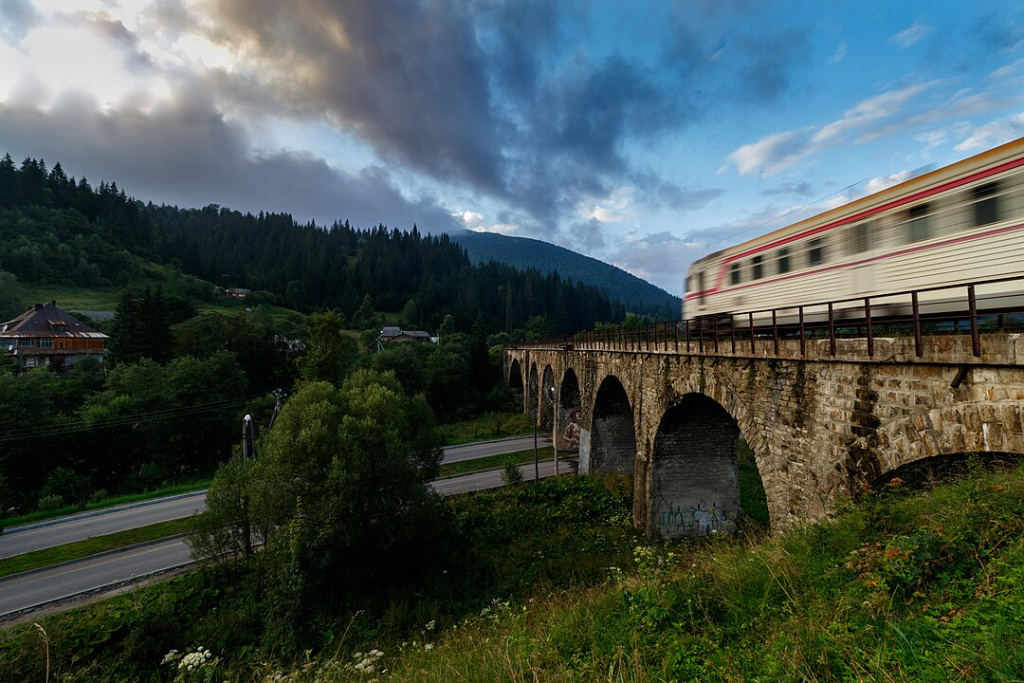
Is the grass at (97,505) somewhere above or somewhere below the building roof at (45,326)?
below

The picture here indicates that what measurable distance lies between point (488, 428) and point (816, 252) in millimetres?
41713

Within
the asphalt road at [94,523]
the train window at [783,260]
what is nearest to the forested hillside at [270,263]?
the asphalt road at [94,523]

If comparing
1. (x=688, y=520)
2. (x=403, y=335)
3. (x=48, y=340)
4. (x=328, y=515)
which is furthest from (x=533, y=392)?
(x=48, y=340)

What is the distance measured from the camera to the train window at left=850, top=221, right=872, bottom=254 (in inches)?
422

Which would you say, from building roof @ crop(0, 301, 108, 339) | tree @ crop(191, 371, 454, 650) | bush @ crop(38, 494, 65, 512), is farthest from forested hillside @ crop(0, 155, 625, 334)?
tree @ crop(191, 371, 454, 650)

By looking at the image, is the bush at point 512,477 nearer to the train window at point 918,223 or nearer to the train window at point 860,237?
the train window at point 860,237

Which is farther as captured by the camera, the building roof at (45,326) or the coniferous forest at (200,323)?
the building roof at (45,326)

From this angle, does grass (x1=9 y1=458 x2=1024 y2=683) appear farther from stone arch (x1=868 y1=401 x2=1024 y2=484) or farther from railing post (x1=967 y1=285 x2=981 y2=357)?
railing post (x1=967 y1=285 x2=981 y2=357)

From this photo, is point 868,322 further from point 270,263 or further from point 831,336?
point 270,263

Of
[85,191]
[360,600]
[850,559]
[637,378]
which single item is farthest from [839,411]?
[85,191]

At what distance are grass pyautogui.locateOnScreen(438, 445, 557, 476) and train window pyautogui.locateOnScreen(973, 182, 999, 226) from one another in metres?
28.4

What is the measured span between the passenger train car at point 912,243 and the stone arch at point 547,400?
95.6 ft

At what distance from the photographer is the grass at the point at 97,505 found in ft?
79.0

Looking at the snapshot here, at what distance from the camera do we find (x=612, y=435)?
2812 centimetres
